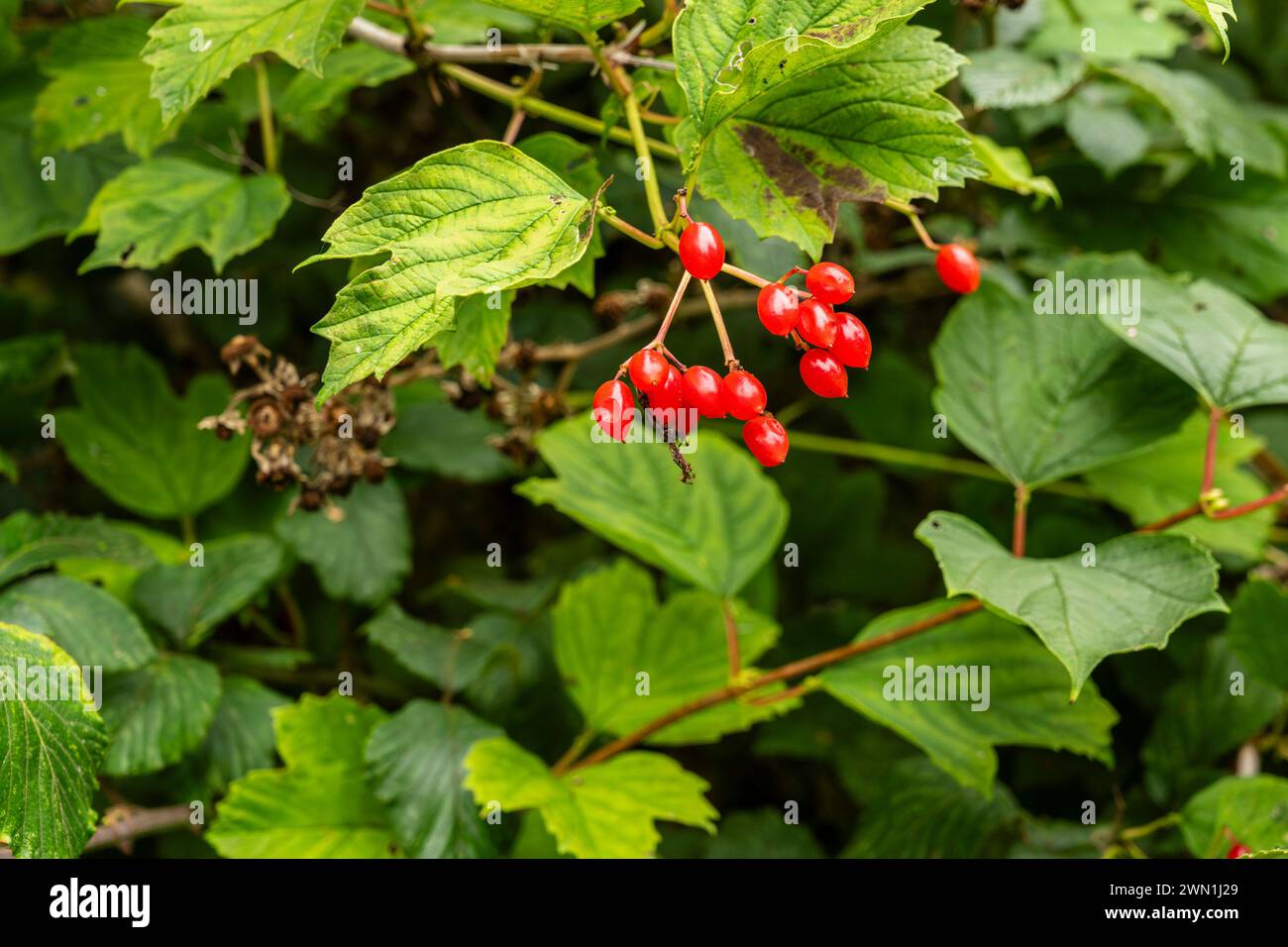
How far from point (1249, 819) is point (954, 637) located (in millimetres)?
438

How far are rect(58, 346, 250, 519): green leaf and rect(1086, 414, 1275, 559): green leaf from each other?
1.38 metres

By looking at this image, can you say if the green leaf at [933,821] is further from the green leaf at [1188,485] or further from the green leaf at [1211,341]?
the green leaf at [1211,341]

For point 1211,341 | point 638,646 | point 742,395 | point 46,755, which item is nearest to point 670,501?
point 638,646

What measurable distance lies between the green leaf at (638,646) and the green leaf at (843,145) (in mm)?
686

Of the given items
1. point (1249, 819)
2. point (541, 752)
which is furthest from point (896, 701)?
point (541, 752)

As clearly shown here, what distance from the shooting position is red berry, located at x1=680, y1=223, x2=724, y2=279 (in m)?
0.88

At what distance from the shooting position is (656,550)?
145cm

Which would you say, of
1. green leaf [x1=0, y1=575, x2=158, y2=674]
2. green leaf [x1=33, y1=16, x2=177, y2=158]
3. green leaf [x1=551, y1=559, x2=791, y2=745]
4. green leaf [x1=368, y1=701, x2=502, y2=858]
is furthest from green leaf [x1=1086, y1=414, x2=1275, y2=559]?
green leaf [x1=33, y1=16, x2=177, y2=158]

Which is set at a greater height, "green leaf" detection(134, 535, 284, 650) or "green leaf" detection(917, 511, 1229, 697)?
"green leaf" detection(134, 535, 284, 650)

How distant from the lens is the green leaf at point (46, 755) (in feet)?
3.32

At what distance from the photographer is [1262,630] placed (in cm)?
150

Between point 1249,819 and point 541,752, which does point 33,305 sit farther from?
point 1249,819

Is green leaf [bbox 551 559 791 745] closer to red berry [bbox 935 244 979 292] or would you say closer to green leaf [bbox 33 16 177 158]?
red berry [bbox 935 244 979 292]

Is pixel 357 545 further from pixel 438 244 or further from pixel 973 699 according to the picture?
pixel 973 699
